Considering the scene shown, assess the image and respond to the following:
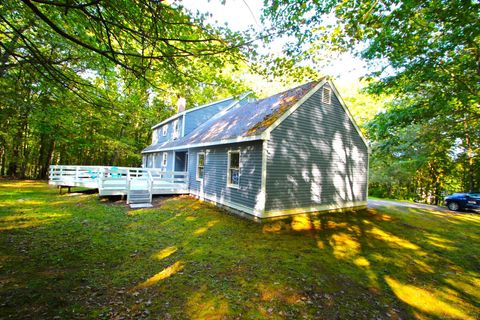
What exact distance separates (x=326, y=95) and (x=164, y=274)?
9.85m

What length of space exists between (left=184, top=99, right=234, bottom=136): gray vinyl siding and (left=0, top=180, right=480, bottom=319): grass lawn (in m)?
10.7

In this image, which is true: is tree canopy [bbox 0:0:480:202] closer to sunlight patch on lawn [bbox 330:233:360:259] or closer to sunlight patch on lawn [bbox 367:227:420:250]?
sunlight patch on lawn [bbox 330:233:360:259]

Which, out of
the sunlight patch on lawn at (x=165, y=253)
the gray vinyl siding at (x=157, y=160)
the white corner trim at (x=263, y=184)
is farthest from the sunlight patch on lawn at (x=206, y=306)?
the gray vinyl siding at (x=157, y=160)

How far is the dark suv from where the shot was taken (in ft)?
41.1

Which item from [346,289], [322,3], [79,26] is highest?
[322,3]

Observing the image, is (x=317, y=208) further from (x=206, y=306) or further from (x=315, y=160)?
(x=206, y=306)

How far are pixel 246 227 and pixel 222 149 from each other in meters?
4.41

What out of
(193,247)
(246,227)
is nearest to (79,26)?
(193,247)

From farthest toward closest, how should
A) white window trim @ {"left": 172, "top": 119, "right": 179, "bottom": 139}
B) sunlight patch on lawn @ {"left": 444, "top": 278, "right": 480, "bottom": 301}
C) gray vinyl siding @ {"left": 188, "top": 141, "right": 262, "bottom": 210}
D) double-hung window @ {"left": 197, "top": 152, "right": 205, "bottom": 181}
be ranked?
white window trim @ {"left": 172, "top": 119, "right": 179, "bottom": 139}
double-hung window @ {"left": 197, "top": 152, "right": 205, "bottom": 181}
gray vinyl siding @ {"left": 188, "top": 141, "right": 262, "bottom": 210}
sunlight patch on lawn @ {"left": 444, "top": 278, "right": 480, "bottom": 301}

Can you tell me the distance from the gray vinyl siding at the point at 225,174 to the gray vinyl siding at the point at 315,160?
0.58 meters

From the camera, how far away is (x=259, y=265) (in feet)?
16.7

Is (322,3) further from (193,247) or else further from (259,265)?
(193,247)

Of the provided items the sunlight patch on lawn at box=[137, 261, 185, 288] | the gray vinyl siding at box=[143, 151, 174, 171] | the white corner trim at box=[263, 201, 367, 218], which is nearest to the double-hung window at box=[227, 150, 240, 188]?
the white corner trim at box=[263, 201, 367, 218]

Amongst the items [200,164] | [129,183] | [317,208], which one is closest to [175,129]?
[200,164]
